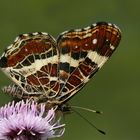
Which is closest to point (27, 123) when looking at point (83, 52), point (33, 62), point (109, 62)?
point (33, 62)

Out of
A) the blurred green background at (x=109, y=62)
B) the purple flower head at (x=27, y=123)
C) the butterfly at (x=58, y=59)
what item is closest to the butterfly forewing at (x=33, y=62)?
the butterfly at (x=58, y=59)

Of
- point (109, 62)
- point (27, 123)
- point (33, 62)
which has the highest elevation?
point (33, 62)

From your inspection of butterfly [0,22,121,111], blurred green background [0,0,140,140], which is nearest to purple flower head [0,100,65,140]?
butterfly [0,22,121,111]

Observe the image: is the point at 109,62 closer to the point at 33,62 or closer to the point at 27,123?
the point at 33,62

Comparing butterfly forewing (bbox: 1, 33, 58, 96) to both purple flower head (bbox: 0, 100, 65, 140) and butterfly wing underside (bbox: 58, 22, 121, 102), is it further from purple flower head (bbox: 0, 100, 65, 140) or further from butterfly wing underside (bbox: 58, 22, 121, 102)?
purple flower head (bbox: 0, 100, 65, 140)

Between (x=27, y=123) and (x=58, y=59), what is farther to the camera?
(x=58, y=59)

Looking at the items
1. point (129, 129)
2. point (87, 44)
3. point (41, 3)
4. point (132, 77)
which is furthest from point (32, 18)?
point (87, 44)
